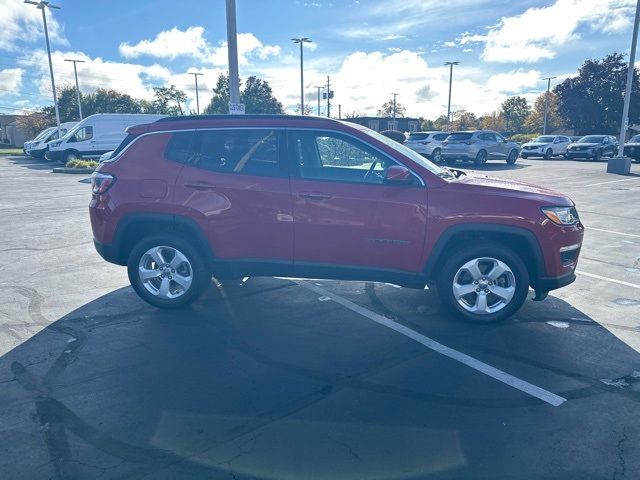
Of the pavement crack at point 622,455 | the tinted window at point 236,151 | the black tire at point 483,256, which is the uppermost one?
the tinted window at point 236,151

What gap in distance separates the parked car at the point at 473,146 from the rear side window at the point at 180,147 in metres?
20.8

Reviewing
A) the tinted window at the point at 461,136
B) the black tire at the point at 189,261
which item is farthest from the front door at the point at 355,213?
the tinted window at the point at 461,136

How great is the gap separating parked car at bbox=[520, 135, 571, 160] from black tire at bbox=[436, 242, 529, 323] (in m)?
31.3

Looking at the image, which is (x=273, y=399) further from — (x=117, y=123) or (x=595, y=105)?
(x=595, y=105)

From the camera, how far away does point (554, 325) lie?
183 inches

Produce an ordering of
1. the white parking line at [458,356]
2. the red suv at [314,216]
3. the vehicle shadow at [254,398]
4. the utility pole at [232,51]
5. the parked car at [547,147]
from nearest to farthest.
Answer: the vehicle shadow at [254,398] → the white parking line at [458,356] → the red suv at [314,216] → the utility pole at [232,51] → the parked car at [547,147]

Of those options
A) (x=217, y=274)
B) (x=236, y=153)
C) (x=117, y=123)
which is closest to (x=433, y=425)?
(x=217, y=274)

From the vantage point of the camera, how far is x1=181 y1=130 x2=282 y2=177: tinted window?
186 inches

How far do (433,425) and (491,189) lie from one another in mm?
2363

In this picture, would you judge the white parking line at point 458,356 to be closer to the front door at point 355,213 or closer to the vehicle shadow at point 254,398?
the vehicle shadow at point 254,398

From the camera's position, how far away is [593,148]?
98.7 feet

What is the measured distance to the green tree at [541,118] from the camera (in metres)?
75.2

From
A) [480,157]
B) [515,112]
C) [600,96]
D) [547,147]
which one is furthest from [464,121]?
[480,157]

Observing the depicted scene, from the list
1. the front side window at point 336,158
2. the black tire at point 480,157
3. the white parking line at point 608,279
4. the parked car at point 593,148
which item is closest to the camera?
the front side window at point 336,158
